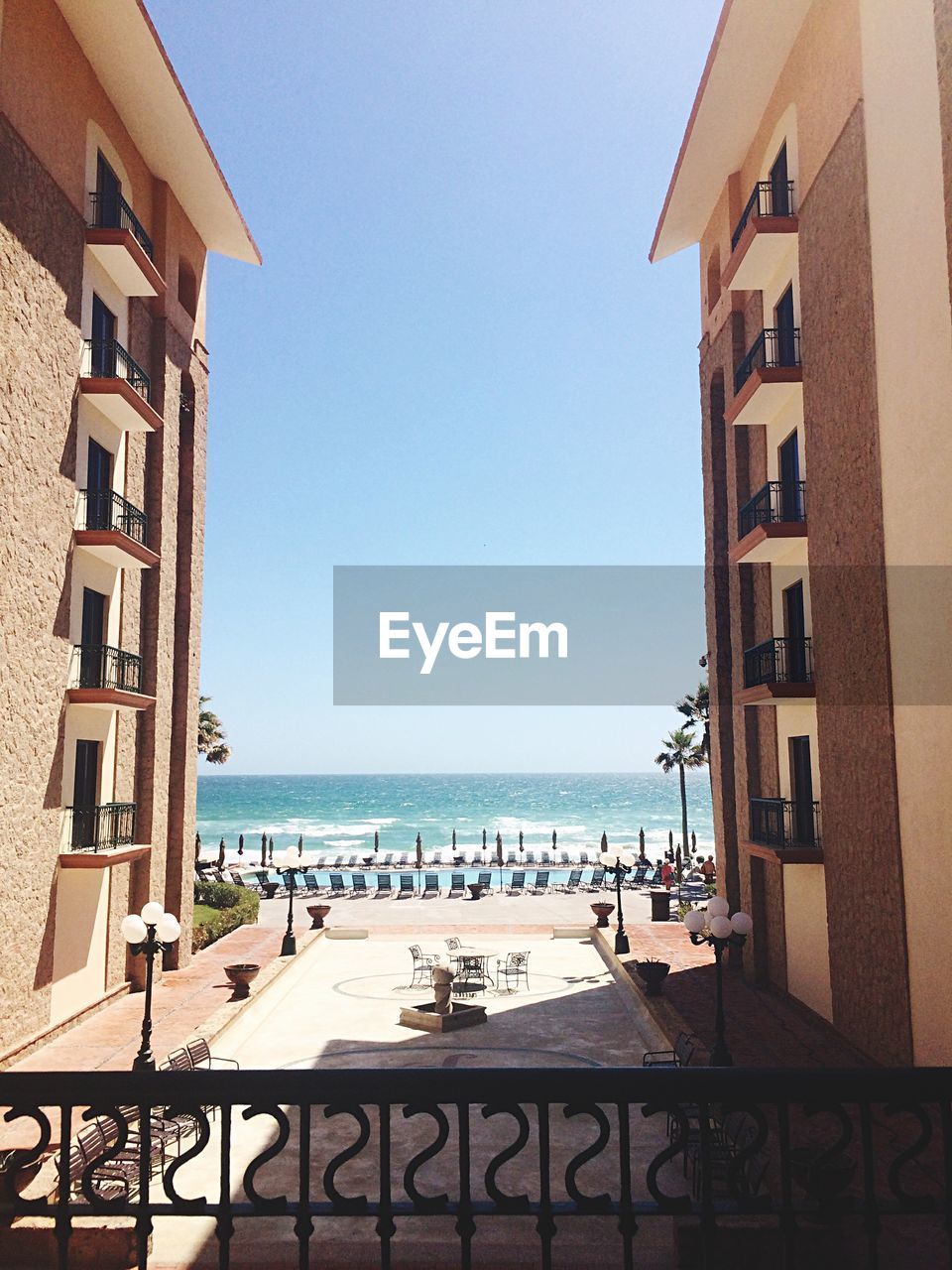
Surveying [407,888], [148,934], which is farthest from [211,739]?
[148,934]

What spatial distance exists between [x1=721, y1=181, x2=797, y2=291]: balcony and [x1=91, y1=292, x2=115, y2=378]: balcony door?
1116cm

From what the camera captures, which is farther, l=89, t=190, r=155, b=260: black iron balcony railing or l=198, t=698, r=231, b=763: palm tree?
l=198, t=698, r=231, b=763: palm tree

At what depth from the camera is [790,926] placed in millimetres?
17453

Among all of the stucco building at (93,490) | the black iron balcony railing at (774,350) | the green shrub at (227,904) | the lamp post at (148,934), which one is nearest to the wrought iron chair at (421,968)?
the stucco building at (93,490)

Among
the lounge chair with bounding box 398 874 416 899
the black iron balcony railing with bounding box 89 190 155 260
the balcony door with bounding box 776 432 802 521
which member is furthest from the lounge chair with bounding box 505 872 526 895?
the black iron balcony railing with bounding box 89 190 155 260

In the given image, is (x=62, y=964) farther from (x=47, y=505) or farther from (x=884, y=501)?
(x=884, y=501)

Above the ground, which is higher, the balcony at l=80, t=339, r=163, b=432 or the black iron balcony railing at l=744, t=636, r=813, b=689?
the balcony at l=80, t=339, r=163, b=432

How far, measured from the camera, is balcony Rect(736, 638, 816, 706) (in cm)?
1578

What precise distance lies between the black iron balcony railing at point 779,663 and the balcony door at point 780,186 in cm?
747

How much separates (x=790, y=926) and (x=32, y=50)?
18.6m

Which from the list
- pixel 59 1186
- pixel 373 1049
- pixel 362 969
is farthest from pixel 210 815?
pixel 59 1186

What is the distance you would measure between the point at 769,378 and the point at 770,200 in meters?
4.18

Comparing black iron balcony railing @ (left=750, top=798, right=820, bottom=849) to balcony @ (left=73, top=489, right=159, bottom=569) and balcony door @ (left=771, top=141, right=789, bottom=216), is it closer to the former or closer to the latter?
balcony door @ (left=771, top=141, right=789, bottom=216)

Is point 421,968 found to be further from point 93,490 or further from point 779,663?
point 93,490
